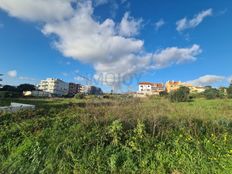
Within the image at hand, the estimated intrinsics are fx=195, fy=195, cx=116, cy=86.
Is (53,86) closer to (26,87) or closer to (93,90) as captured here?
(26,87)

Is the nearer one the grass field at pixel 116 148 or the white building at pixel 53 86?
the grass field at pixel 116 148

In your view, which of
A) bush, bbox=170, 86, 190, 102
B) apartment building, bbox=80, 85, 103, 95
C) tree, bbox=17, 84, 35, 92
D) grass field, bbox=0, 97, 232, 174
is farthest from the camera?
tree, bbox=17, 84, 35, 92

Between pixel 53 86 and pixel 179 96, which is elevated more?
pixel 53 86

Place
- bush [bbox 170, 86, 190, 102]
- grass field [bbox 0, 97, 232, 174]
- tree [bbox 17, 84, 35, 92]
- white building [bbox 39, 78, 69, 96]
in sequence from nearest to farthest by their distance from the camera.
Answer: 1. grass field [bbox 0, 97, 232, 174]
2. bush [bbox 170, 86, 190, 102]
3. tree [bbox 17, 84, 35, 92]
4. white building [bbox 39, 78, 69, 96]

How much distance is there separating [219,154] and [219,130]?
66.2 inches

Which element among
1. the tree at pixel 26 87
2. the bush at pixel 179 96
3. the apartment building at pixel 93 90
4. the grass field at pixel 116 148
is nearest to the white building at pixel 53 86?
the apartment building at pixel 93 90

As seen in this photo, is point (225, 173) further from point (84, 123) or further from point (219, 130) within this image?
point (84, 123)

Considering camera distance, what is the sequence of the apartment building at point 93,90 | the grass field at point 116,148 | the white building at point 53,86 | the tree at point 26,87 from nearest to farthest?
the grass field at point 116,148 → the apartment building at point 93,90 → the tree at point 26,87 → the white building at point 53,86

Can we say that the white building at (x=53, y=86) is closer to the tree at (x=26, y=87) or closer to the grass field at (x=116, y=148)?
the tree at (x=26, y=87)

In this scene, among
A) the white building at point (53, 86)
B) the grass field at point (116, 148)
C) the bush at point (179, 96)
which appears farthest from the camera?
the white building at point (53, 86)

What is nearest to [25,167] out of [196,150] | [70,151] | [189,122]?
[70,151]

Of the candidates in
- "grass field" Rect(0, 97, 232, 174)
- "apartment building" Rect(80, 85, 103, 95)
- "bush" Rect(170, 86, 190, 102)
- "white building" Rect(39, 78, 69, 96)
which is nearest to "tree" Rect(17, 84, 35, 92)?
"apartment building" Rect(80, 85, 103, 95)

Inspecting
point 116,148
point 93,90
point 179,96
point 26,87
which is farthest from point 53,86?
point 116,148

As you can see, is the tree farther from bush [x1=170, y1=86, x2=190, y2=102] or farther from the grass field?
the grass field
